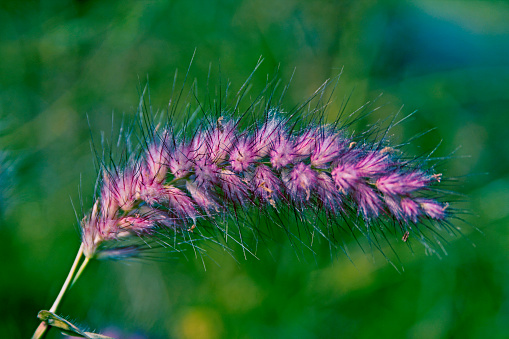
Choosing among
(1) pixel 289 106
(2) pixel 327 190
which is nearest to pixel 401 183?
(2) pixel 327 190

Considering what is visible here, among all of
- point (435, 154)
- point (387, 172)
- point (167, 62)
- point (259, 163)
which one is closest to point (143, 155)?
point (259, 163)

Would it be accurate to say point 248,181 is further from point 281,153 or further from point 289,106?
point 289,106

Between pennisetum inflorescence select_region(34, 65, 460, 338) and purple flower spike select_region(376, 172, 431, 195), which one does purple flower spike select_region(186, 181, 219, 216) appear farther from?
purple flower spike select_region(376, 172, 431, 195)

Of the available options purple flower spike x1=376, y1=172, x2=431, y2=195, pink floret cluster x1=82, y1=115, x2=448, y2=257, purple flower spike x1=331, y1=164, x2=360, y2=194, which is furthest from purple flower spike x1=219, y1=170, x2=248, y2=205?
purple flower spike x1=376, y1=172, x2=431, y2=195

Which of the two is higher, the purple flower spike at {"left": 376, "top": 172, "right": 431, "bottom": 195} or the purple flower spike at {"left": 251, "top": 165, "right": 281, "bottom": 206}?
the purple flower spike at {"left": 376, "top": 172, "right": 431, "bottom": 195}

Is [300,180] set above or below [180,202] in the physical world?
above

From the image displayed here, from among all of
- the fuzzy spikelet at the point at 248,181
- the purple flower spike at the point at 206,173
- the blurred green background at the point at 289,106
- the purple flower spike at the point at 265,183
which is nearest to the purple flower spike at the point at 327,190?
the fuzzy spikelet at the point at 248,181

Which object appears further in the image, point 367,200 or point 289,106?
point 289,106
